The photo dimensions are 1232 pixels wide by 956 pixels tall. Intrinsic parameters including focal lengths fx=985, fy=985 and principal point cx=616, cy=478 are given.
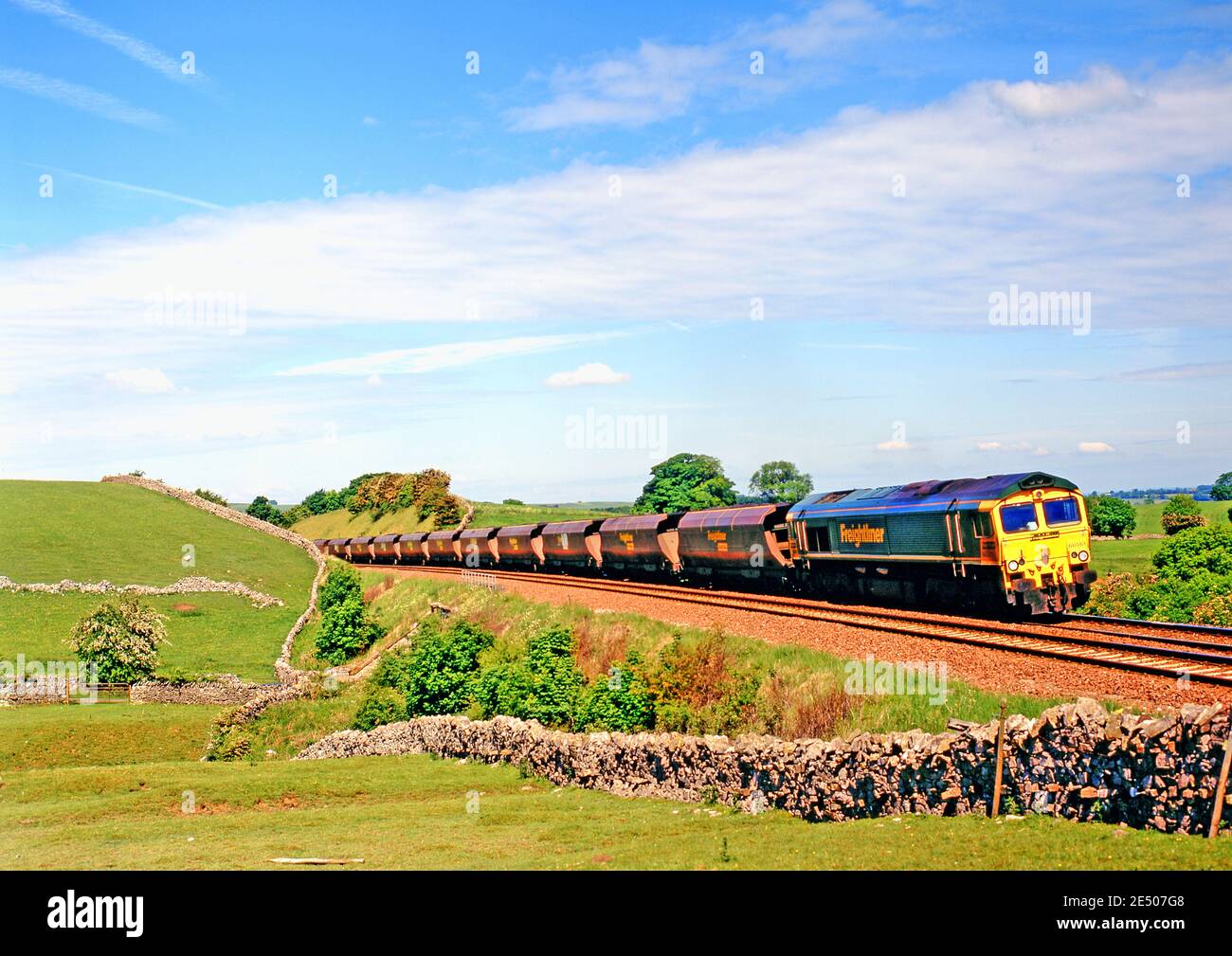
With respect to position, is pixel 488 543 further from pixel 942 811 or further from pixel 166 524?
pixel 942 811

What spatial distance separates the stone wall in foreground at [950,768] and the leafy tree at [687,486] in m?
105

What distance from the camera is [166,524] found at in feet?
348

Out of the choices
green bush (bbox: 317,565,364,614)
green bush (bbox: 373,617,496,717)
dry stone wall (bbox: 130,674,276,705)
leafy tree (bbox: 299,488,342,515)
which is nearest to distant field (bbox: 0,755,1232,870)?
green bush (bbox: 373,617,496,717)

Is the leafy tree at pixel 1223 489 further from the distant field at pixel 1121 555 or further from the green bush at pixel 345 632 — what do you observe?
the green bush at pixel 345 632

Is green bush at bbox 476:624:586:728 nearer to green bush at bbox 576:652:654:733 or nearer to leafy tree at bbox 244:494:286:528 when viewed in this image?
green bush at bbox 576:652:654:733

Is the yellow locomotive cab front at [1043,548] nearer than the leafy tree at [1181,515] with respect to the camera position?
Yes

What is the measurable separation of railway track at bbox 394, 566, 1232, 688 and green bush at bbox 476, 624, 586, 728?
705 cm

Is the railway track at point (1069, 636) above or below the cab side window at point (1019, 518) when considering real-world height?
below

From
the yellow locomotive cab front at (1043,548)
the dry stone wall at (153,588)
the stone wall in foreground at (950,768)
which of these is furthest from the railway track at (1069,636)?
the dry stone wall at (153,588)

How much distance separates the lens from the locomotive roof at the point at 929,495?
30047 mm

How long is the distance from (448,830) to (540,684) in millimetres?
11909

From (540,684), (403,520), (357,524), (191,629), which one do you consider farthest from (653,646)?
(357,524)
